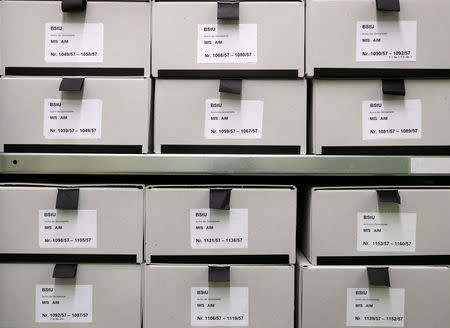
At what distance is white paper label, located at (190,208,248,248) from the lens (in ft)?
2.79

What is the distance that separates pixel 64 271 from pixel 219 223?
347 mm

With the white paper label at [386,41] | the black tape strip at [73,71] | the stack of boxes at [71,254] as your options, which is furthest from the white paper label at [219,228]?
the white paper label at [386,41]

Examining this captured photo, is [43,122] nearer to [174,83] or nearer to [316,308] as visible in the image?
[174,83]

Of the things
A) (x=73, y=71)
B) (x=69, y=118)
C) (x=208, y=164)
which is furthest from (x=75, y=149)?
(x=208, y=164)

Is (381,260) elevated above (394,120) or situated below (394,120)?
below

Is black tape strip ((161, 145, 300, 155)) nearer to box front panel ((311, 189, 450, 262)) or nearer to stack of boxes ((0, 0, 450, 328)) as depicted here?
stack of boxes ((0, 0, 450, 328))

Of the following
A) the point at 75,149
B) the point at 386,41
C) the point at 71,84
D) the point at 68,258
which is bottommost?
the point at 68,258

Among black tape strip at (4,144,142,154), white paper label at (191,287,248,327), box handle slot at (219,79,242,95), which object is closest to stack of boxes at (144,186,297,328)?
white paper label at (191,287,248,327)

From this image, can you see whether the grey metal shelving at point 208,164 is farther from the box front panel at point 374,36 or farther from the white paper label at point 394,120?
the box front panel at point 374,36

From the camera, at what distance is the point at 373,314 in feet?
2.79

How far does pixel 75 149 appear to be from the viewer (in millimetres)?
860

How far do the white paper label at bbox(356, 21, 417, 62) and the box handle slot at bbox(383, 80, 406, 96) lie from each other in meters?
0.05

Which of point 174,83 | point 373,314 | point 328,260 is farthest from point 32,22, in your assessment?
point 373,314

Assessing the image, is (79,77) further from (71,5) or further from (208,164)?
(208,164)
